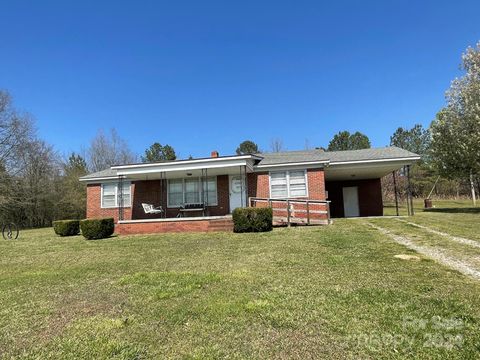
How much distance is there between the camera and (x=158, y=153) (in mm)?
49500

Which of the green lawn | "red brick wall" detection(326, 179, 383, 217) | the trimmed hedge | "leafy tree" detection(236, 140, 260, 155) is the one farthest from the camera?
"leafy tree" detection(236, 140, 260, 155)

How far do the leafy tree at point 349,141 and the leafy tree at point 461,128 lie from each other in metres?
19.7

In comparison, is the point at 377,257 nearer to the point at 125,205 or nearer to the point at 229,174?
the point at 229,174

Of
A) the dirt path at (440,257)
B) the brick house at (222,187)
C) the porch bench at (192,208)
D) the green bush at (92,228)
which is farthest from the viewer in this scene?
the porch bench at (192,208)

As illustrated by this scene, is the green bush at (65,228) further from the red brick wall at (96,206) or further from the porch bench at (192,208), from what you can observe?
the porch bench at (192,208)

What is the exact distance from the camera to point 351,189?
23.2m

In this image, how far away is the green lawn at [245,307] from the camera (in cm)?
358

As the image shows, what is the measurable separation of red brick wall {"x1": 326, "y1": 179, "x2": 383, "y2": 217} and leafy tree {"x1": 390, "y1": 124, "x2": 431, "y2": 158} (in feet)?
100

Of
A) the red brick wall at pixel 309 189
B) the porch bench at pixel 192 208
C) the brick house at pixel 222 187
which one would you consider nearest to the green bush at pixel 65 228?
the brick house at pixel 222 187

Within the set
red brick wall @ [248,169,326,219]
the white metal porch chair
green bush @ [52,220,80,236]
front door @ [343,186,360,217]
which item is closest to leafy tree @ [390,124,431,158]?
front door @ [343,186,360,217]

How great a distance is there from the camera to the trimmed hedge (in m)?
13.4

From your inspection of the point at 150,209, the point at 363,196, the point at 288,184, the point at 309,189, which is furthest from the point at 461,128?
the point at 150,209

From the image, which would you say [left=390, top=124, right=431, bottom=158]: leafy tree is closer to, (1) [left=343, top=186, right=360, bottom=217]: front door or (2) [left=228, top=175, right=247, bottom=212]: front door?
(1) [left=343, top=186, right=360, bottom=217]: front door

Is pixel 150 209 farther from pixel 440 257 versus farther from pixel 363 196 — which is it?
pixel 440 257
